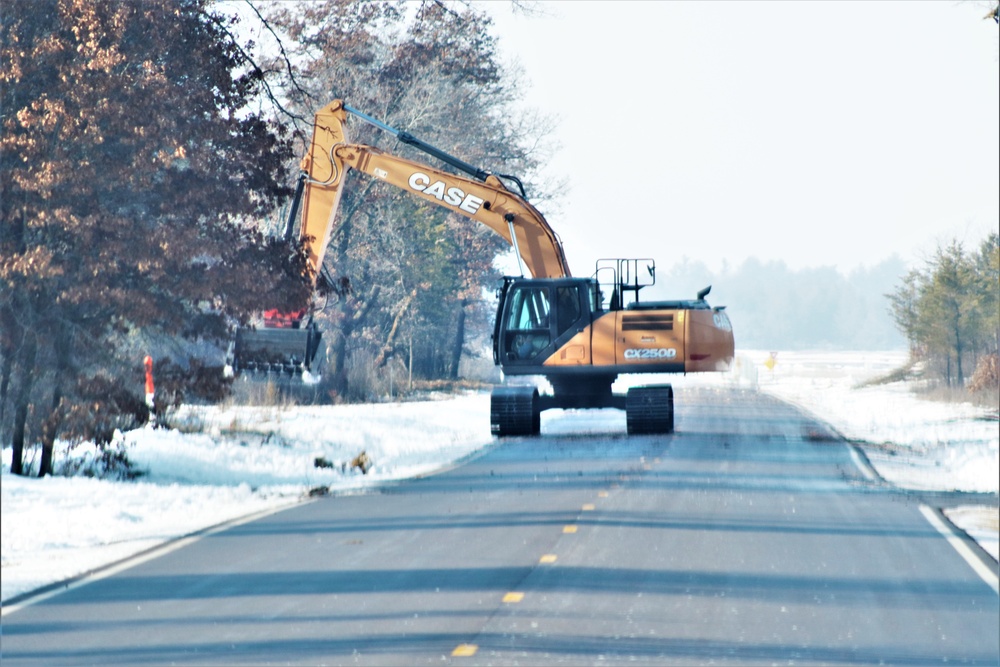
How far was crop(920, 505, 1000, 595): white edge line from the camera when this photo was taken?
459 inches

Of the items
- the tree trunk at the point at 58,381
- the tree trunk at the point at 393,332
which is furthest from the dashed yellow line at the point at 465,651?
the tree trunk at the point at 393,332

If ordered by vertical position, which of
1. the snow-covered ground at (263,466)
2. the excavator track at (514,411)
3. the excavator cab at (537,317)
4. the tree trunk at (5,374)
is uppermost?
the excavator cab at (537,317)

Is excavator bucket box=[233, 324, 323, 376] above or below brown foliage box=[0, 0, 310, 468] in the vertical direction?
below

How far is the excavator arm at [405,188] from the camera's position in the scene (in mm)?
13164

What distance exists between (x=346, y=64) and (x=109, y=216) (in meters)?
2.98

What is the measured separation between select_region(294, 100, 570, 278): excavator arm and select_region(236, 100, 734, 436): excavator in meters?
0.01

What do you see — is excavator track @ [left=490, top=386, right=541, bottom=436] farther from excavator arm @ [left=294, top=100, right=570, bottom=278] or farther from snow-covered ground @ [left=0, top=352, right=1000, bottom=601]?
snow-covered ground @ [left=0, top=352, right=1000, bottom=601]

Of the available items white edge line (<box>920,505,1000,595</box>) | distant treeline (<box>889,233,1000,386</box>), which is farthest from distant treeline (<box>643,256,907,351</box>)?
white edge line (<box>920,505,1000,595</box>)

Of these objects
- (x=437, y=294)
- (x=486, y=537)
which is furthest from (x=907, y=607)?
(x=437, y=294)

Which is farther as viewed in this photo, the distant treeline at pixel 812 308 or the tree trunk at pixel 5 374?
the distant treeline at pixel 812 308

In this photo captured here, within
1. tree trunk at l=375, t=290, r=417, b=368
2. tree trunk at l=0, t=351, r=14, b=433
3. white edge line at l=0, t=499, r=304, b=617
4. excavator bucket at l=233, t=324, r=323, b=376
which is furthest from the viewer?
tree trunk at l=375, t=290, r=417, b=368

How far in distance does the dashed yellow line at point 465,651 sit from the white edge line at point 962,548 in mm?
4889

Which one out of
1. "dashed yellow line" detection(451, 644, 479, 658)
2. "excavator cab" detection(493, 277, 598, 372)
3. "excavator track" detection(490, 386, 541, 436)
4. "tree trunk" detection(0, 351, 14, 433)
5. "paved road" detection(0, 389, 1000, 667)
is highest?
"excavator cab" detection(493, 277, 598, 372)

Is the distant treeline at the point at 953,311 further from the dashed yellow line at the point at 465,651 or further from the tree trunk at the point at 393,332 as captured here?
the dashed yellow line at the point at 465,651
